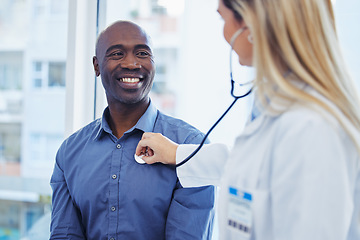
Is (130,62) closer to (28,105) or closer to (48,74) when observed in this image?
(48,74)

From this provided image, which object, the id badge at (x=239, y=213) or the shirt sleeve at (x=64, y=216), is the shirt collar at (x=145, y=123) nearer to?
the shirt sleeve at (x=64, y=216)

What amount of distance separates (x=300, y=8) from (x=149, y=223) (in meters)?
0.77

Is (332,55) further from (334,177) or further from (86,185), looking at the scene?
(86,185)

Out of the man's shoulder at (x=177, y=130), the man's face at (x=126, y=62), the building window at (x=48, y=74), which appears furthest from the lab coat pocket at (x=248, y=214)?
the building window at (x=48, y=74)

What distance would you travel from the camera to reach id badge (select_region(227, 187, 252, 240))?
69 cm

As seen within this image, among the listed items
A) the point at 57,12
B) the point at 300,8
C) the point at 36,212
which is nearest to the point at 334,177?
the point at 300,8

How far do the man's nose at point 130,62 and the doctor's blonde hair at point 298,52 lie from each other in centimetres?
Answer: 52

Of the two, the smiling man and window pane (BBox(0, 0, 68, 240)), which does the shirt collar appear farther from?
window pane (BBox(0, 0, 68, 240))

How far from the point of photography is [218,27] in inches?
57.4

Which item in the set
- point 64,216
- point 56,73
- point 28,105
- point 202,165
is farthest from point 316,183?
point 28,105

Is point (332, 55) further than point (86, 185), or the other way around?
point (86, 185)

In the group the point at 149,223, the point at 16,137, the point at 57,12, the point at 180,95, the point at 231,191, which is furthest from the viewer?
the point at 16,137

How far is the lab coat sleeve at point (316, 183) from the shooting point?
590 mm

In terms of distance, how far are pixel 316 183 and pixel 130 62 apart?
0.73m
